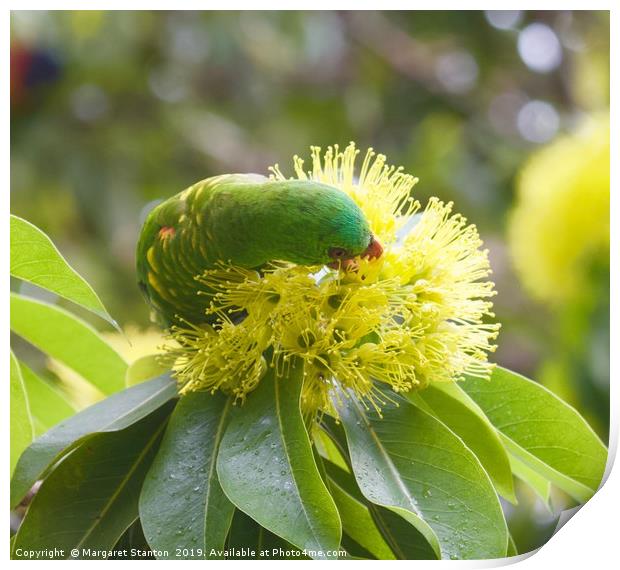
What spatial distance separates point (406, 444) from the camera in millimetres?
758

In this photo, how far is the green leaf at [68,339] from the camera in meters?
0.92

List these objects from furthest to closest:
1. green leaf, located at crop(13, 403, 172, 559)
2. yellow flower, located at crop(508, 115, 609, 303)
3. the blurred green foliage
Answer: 1. the blurred green foliage
2. yellow flower, located at crop(508, 115, 609, 303)
3. green leaf, located at crop(13, 403, 172, 559)

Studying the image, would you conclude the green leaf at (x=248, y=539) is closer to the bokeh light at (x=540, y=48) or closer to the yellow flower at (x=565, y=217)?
the yellow flower at (x=565, y=217)

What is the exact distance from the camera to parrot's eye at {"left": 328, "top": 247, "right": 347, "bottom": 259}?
695 millimetres

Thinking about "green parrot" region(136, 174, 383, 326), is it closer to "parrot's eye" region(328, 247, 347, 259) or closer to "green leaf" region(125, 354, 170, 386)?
"parrot's eye" region(328, 247, 347, 259)

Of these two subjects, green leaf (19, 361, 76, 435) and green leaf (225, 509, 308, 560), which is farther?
green leaf (19, 361, 76, 435)

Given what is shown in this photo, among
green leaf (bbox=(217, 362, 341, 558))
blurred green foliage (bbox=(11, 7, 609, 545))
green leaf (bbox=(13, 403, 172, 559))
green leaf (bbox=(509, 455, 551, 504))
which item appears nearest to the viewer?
green leaf (bbox=(217, 362, 341, 558))

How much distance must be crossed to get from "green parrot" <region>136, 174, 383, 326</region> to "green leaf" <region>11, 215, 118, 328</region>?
8 centimetres

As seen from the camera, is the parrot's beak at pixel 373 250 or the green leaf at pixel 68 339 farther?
the green leaf at pixel 68 339

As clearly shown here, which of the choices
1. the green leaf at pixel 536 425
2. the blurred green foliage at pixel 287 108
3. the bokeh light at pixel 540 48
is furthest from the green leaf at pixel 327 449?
the bokeh light at pixel 540 48

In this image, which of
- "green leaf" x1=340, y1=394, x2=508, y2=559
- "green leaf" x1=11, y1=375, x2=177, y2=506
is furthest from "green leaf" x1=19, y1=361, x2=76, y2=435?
"green leaf" x1=340, y1=394, x2=508, y2=559

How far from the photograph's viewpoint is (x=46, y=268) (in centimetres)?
74

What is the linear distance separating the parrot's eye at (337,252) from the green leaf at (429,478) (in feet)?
0.50
